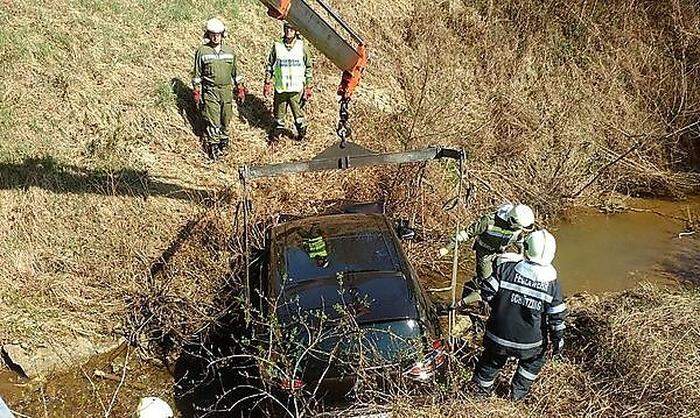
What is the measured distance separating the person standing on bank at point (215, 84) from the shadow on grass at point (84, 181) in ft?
3.30

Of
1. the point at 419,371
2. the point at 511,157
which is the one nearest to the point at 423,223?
the point at 511,157

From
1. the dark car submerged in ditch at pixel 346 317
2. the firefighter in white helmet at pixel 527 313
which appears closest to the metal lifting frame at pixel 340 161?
the dark car submerged in ditch at pixel 346 317

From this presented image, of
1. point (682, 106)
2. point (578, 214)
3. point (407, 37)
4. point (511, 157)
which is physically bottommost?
point (578, 214)

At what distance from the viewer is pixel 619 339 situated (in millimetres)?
6438

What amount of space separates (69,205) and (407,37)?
7991mm

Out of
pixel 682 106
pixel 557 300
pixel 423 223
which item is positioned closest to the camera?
pixel 557 300

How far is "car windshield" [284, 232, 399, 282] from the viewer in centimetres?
638

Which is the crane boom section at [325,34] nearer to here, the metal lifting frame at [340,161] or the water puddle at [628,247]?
the metal lifting frame at [340,161]

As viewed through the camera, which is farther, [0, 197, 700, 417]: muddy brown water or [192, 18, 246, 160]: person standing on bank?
[192, 18, 246, 160]: person standing on bank

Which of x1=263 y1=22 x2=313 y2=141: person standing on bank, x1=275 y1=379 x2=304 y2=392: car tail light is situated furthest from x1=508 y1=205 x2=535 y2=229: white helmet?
x1=263 y1=22 x2=313 y2=141: person standing on bank

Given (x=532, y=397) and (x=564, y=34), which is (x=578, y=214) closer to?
(x=564, y=34)

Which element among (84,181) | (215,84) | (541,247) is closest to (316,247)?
(541,247)

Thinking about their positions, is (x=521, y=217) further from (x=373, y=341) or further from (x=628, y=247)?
(x=628, y=247)

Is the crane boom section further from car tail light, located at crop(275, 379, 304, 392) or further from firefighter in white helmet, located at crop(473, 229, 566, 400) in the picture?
car tail light, located at crop(275, 379, 304, 392)
